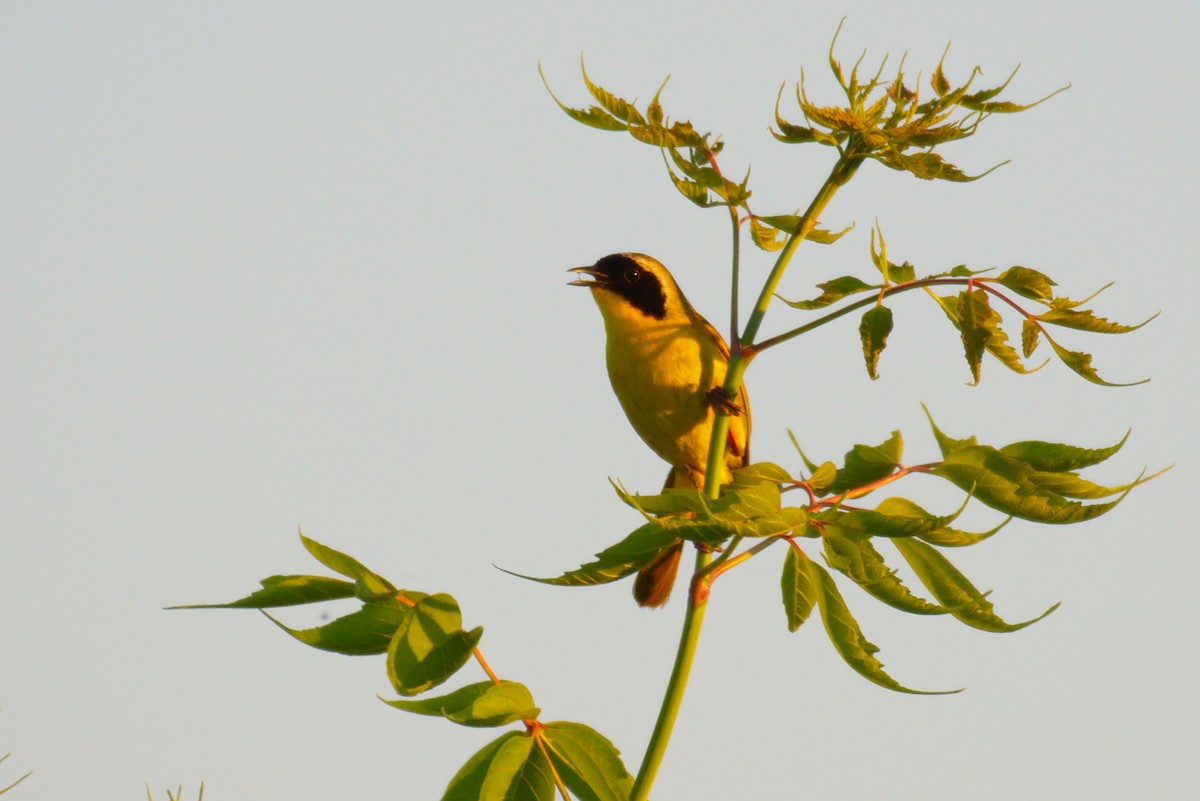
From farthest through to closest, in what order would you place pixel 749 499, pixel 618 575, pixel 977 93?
pixel 977 93, pixel 618 575, pixel 749 499

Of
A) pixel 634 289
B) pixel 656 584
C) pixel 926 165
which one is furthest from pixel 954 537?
pixel 634 289

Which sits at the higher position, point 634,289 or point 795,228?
point 634,289

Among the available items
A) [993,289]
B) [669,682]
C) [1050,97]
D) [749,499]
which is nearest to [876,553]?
[749,499]

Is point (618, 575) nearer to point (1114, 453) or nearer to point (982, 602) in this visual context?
point (982, 602)

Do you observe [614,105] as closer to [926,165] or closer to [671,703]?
[926,165]

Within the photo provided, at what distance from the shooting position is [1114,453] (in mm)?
2145

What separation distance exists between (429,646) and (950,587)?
2.99 ft

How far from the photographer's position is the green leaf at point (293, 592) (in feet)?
6.95

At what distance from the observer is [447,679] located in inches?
82.7

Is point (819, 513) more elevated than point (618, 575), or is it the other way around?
point (819, 513)

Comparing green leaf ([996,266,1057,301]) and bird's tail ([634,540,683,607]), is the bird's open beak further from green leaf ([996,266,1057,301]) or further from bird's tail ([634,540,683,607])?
green leaf ([996,266,1057,301])

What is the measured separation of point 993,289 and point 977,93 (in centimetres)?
36

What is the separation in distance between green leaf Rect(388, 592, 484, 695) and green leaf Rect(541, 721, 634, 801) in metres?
0.21

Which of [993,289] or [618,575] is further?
[993,289]
